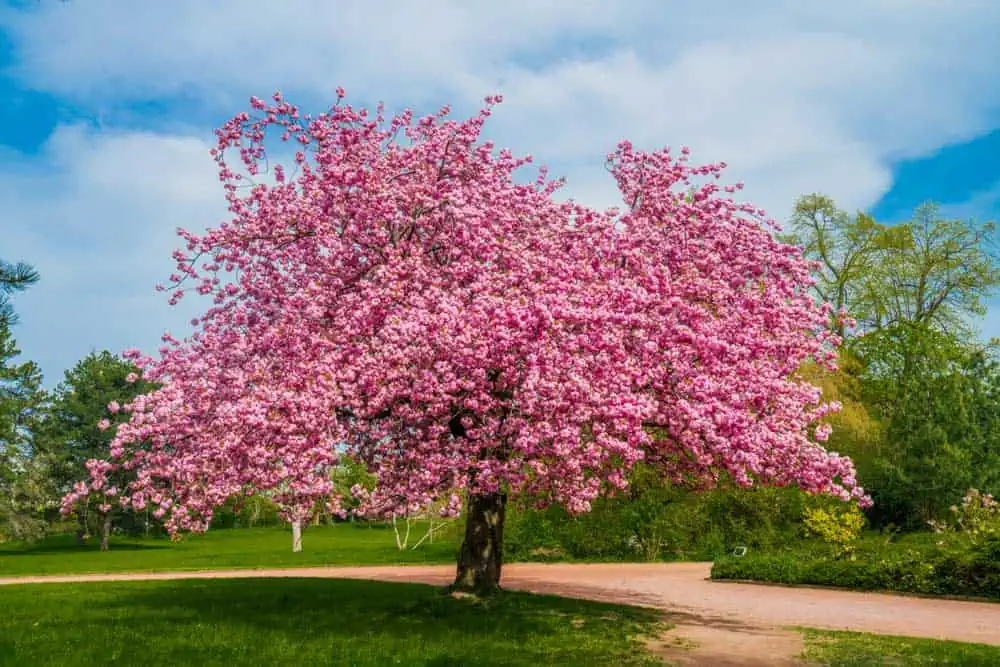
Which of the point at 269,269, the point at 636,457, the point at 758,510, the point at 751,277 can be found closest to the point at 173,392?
the point at 269,269

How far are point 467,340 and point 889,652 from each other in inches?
347

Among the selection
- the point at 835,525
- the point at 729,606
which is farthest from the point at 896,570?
the point at 835,525

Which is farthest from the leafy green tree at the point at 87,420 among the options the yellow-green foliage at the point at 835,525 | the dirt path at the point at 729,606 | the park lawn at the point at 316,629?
the yellow-green foliage at the point at 835,525

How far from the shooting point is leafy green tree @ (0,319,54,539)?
5159cm

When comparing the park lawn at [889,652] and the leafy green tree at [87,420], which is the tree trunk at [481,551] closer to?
the park lawn at [889,652]

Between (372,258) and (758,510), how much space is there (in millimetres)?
26604

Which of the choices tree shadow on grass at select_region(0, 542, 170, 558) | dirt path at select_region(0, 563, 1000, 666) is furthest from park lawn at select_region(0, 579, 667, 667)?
tree shadow on grass at select_region(0, 542, 170, 558)

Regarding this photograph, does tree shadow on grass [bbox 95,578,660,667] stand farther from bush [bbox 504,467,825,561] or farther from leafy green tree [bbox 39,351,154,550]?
leafy green tree [bbox 39,351,154,550]

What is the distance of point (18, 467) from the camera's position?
54469 mm

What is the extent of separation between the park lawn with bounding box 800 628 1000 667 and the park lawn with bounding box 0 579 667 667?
2.90 m

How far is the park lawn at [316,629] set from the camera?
13273mm

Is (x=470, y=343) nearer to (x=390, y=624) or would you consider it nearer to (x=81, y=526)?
(x=390, y=624)

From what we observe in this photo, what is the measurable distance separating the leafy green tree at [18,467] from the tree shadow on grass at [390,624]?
3543 centimetres

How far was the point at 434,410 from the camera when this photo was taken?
13.9 metres
